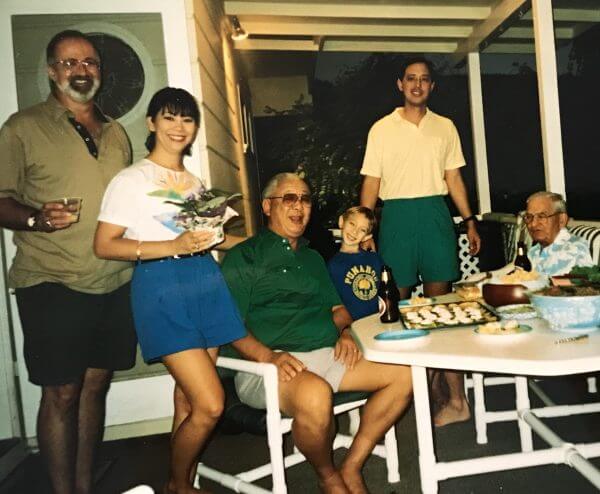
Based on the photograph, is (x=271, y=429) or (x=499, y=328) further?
(x=271, y=429)

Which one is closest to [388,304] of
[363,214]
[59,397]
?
[363,214]

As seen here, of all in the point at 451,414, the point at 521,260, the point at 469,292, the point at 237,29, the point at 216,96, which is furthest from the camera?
the point at 237,29

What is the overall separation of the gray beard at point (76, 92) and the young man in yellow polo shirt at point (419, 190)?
4.81 ft

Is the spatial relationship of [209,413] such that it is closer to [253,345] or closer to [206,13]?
[253,345]

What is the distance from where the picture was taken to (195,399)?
1.73 meters

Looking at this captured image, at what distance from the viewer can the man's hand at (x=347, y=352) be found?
6.14 ft

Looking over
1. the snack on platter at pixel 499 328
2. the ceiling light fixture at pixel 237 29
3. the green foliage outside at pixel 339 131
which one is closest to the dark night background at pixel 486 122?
the green foliage outside at pixel 339 131

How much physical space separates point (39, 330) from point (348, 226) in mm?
1423

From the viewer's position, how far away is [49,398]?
199 centimetres

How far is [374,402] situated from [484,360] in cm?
73

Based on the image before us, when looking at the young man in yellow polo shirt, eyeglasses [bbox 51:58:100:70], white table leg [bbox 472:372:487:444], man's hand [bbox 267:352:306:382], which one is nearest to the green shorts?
the young man in yellow polo shirt

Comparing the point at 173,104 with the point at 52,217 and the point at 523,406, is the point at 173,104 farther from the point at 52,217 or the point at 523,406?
the point at 523,406

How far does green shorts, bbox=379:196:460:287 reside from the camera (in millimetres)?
2705

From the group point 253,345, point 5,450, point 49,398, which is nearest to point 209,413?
point 253,345
